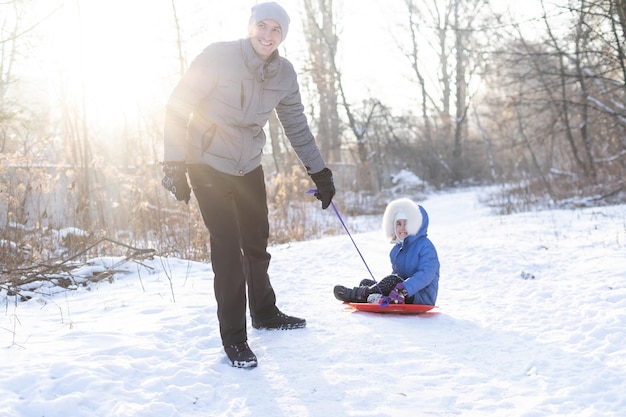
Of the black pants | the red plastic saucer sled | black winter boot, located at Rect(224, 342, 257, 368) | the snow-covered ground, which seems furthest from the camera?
the red plastic saucer sled

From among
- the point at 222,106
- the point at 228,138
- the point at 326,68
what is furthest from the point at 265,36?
the point at 326,68

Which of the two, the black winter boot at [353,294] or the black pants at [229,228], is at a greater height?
the black pants at [229,228]

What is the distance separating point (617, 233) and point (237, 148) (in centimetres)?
499

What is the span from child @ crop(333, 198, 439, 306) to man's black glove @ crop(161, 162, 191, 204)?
5.38 ft

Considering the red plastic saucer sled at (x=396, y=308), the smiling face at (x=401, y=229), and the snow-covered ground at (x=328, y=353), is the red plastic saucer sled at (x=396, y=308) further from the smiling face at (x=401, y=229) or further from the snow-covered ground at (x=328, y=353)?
the smiling face at (x=401, y=229)

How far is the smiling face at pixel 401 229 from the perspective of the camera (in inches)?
151

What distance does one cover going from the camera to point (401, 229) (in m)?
3.86

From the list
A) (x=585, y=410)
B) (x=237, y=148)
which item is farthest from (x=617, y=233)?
(x=237, y=148)

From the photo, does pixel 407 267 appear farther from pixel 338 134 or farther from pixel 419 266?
pixel 338 134

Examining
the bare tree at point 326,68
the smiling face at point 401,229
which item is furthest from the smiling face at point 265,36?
the bare tree at point 326,68

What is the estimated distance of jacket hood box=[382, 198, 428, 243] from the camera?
3.80 meters

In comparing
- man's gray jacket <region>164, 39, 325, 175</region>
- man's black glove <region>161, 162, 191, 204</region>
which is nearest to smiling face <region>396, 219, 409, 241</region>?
man's gray jacket <region>164, 39, 325, 175</region>

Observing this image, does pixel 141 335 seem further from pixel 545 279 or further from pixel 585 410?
pixel 545 279

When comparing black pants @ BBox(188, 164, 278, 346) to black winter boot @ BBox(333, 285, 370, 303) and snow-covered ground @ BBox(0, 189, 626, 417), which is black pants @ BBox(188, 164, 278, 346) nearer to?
snow-covered ground @ BBox(0, 189, 626, 417)
